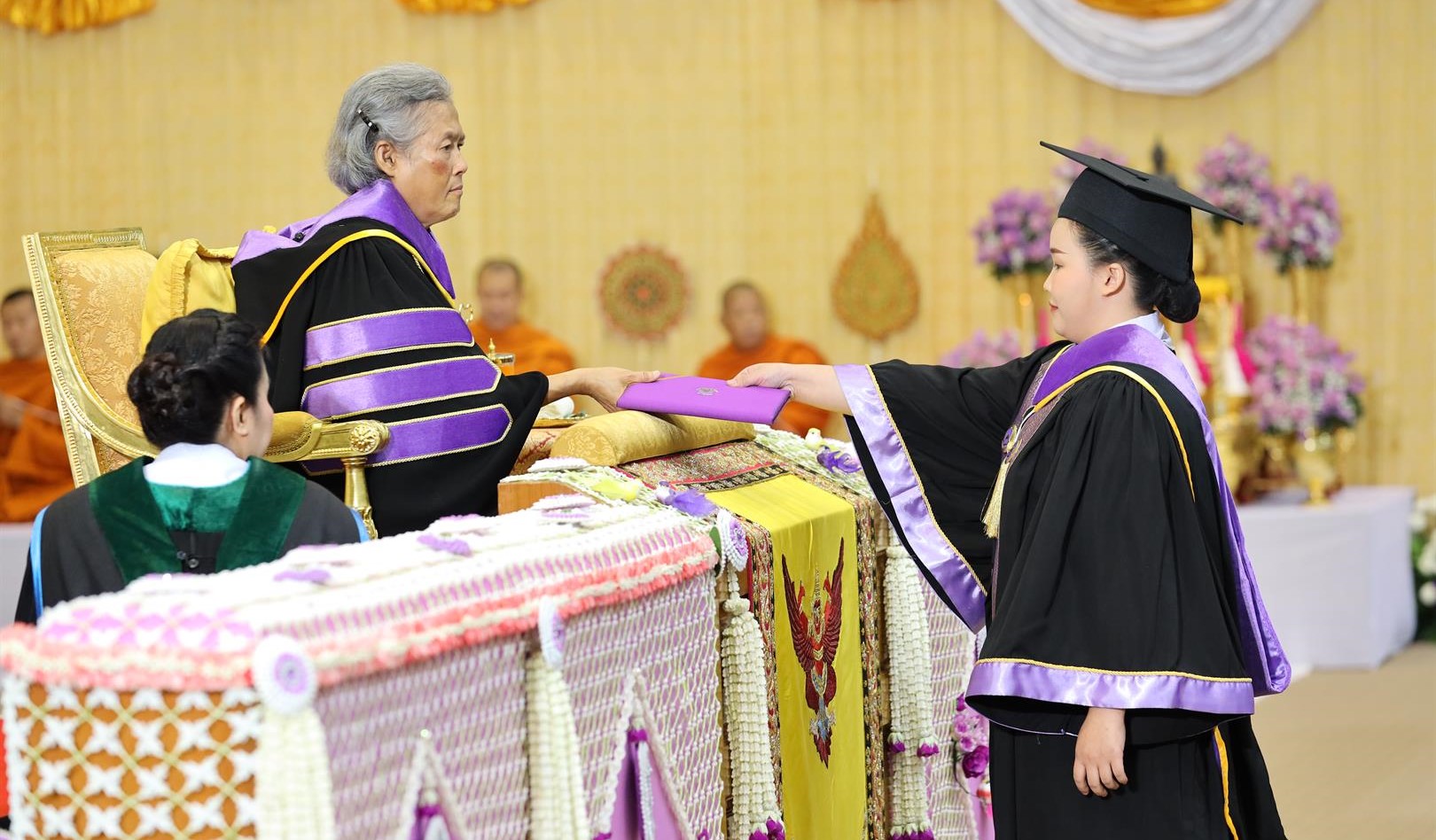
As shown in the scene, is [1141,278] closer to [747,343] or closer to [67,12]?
[747,343]

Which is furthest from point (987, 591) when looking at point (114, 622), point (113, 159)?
point (113, 159)

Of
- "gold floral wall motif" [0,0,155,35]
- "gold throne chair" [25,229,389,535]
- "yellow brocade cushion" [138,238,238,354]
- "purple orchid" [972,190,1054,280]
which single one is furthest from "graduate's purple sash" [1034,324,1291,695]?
"gold floral wall motif" [0,0,155,35]

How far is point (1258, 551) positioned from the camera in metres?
6.74

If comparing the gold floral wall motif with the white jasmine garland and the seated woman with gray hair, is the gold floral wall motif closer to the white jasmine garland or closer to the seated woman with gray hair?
the seated woman with gray hair

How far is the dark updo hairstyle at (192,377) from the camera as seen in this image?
1961 millimetres

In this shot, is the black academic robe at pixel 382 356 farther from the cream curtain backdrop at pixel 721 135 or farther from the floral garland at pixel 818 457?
the cream curtain backdrop at pixel 721 135

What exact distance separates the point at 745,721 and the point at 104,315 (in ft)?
5.28

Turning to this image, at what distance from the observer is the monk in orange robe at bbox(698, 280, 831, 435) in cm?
845

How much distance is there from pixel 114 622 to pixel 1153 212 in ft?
5.41

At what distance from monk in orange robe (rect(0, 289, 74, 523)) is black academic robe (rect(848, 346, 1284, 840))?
6.05 m

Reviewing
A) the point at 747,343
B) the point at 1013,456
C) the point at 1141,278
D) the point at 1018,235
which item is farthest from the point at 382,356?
the point at 747,343

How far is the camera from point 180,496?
6.39 ft

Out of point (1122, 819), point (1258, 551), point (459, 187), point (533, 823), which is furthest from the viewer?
point (1258, 551)

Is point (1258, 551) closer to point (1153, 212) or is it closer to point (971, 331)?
point (971, 331)
